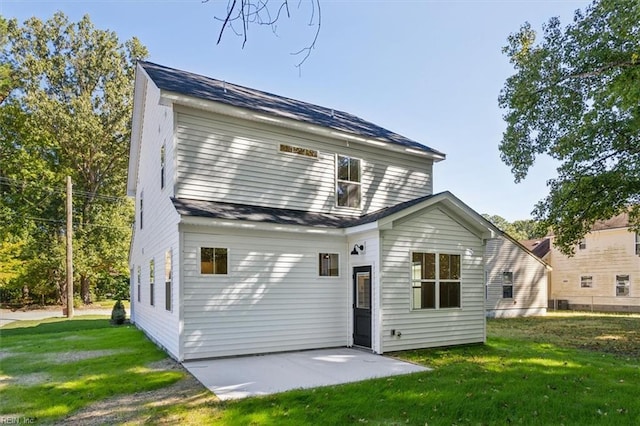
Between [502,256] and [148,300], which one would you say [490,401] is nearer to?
[148,300]

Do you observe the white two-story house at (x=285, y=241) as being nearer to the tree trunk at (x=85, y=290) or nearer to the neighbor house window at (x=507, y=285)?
the neighbor house window at (x=507, y=285)

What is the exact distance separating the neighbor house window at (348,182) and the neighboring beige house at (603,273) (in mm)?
17987

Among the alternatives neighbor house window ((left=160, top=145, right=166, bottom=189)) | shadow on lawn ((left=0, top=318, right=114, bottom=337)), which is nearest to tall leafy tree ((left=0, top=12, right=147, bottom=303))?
shadow on lawn ((left=0, top=318, right=114, bottom=337))

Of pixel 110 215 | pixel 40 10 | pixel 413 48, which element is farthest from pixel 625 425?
pixel 40 10

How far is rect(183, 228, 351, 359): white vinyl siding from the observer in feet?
26.8

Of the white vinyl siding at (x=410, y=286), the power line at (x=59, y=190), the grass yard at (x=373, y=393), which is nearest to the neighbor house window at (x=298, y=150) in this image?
the white vinyl siding at (x=410, y=286)

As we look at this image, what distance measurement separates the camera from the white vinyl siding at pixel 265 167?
30.0 ft

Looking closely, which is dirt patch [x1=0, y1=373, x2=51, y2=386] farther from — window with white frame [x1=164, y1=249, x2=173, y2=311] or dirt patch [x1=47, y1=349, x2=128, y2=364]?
window with white frame [x1=164, y1=249, x2=173, y2=311]

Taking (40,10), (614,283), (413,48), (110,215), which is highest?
(40,10)

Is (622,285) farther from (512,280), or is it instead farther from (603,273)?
(512,280)

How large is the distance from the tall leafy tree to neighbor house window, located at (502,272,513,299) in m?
23.1

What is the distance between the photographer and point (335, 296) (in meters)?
9.70

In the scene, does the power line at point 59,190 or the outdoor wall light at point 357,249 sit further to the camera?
the power line at point 59,190

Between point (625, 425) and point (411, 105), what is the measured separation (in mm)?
12101
